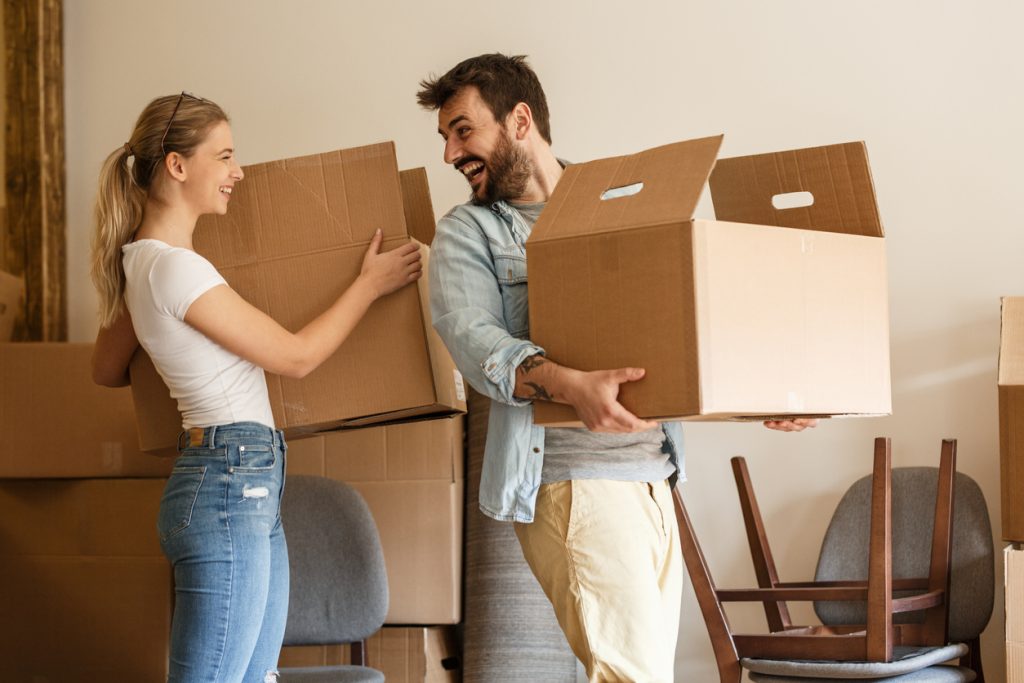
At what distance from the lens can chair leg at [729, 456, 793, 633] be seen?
2312 mm

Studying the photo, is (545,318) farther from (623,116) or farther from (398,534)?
(623,116)

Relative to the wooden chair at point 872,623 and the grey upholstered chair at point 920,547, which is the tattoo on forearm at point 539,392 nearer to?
the wooden chair at point 872,623

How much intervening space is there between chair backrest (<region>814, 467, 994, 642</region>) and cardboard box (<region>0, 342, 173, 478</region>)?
154 centimetres

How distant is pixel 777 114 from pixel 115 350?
1.62m

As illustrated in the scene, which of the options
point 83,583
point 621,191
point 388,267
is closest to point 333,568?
point 83,583

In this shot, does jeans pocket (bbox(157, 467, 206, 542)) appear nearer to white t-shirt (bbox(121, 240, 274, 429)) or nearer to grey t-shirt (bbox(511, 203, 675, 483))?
white t-shirt (bbox(121, 240, 274, 429))

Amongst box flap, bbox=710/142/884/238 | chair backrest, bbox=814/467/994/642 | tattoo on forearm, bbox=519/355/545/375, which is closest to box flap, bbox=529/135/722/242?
tattoo on forearm, bbox=519/355/545/375

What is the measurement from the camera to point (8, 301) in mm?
2670

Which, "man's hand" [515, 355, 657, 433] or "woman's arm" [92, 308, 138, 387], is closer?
"man's hand" [515, 355, 657, 433]

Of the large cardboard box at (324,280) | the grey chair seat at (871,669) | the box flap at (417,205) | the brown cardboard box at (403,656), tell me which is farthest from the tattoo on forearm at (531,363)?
the brown cardboard box at (403,656)

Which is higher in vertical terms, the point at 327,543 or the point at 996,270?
the point at 996,270

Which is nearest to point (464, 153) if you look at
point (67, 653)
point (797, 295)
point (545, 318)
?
point (545, 318)

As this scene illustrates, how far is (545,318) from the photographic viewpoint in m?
1.47

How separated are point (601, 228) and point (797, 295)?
29 cm
